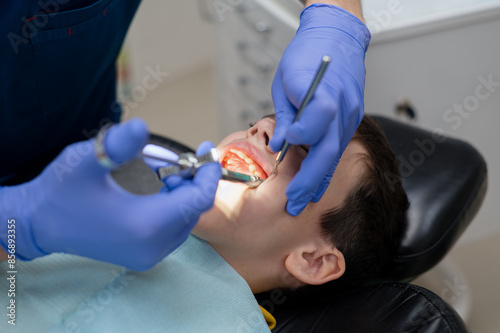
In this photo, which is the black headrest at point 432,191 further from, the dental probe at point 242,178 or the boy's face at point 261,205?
the dental probe at point 242,178

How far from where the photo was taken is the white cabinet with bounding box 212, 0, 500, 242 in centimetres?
180

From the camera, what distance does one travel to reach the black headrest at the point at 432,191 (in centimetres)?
140

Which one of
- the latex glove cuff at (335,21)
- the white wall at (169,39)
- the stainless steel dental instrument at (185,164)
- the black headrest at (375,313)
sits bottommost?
the white wall at (169,39)

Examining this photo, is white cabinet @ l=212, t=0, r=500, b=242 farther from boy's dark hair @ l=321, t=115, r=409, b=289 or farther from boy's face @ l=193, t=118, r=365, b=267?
boy's face @ l=193, t=118, r=365, b=267

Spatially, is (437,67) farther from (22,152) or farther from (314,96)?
(22,152)

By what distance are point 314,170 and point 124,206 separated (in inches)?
14.8

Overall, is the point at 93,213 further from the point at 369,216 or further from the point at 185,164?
the point at 369,216

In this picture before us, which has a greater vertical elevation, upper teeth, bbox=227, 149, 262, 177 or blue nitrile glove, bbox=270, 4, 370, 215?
blue nitrile glove, bbox=270, 4, 370, 215

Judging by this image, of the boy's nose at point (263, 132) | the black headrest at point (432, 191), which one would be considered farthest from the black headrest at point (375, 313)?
the boy's nose at point (263, 132)

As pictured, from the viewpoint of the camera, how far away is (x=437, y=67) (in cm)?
186

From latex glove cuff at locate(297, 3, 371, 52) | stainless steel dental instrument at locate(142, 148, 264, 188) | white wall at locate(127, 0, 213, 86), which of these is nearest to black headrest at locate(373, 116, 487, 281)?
latex glove cuff at locate(297, 3, 371, 52)

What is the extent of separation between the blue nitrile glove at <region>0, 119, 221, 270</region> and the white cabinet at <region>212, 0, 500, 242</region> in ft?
3.56

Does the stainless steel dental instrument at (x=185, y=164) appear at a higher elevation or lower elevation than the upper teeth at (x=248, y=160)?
higher

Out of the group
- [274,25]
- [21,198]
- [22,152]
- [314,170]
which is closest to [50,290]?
[21,198]
